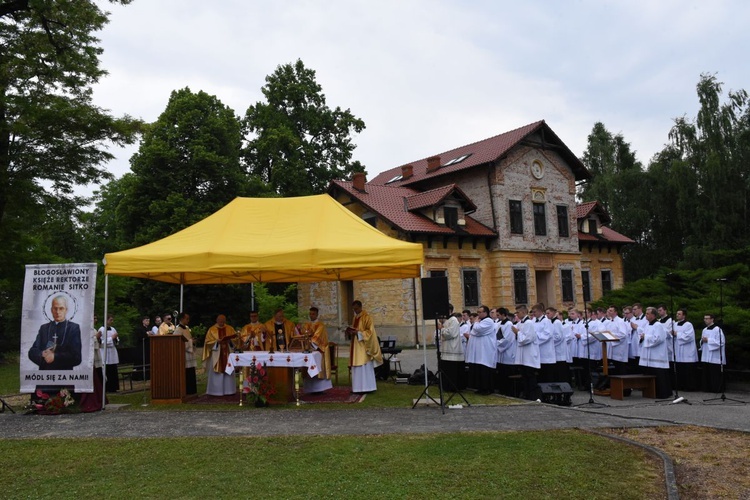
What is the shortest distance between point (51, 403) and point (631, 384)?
36.1 ft

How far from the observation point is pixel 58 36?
1891cm

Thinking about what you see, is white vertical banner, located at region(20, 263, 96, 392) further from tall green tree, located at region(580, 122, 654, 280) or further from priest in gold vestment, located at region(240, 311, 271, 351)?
tall green tree, located at region(580, 122, 654, 280)

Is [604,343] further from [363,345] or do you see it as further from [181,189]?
[181,189]

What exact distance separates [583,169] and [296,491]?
32912 mm

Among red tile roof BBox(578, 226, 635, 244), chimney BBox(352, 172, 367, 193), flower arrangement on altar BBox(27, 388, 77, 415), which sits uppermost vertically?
chimney BBox(352, 172, 367, 193)

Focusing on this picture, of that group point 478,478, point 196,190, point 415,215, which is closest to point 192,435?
point 478,478

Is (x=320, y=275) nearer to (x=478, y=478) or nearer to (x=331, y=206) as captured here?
(x=331, y=206)

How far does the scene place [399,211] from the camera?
30.4m

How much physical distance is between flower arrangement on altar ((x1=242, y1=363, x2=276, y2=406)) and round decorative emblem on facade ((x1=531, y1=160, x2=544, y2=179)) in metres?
25.2

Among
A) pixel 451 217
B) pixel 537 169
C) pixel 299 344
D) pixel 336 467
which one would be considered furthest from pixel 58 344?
pixel 537 169

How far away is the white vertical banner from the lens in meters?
11.2

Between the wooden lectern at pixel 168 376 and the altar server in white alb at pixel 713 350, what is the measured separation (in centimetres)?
1052

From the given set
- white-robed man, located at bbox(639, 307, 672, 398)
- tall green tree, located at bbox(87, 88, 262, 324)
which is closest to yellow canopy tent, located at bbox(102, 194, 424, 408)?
white-robed man, located at bbox(639, 307, 672, 398)

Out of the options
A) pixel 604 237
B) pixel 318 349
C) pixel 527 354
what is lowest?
pixel 527 354
